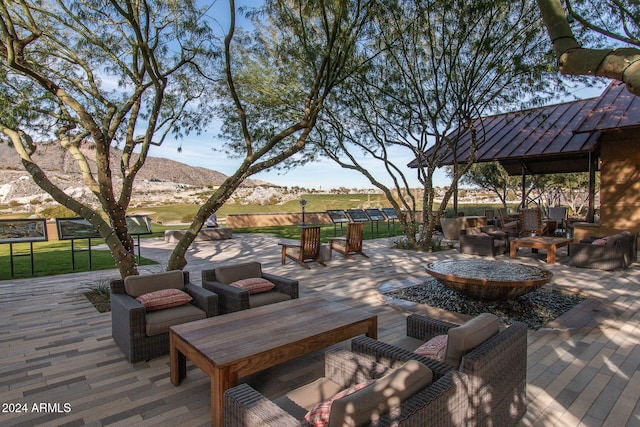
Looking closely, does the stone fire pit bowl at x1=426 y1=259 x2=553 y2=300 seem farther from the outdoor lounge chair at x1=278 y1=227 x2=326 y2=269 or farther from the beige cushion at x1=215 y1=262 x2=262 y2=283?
the outdoor lounge chair at x1=278 y1=227 x2=326 y2=269

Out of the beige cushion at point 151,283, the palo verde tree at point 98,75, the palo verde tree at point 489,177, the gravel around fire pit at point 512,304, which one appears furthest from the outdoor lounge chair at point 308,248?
the palo verde tree at point 489,177

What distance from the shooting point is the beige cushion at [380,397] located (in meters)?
1.20

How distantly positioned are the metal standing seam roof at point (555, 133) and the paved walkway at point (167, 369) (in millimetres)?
5418

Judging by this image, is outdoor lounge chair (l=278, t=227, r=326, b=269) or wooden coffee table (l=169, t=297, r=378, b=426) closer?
wooden coffee table (l=169, t=297, r=378, b=426)

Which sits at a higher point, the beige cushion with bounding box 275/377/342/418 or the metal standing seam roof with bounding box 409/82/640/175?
the metal standing seam roof with bounding box 409/82/640/175

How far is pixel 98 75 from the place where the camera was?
20.6ft

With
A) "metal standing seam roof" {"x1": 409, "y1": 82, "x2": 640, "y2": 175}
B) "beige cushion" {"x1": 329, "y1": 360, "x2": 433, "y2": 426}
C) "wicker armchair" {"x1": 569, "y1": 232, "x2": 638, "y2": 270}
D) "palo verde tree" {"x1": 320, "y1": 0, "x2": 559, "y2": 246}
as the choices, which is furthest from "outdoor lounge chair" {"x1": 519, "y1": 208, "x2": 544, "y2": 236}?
"beige cushion" {"x1": 329, "y1": 360, "x2": 433, "y2": 426}

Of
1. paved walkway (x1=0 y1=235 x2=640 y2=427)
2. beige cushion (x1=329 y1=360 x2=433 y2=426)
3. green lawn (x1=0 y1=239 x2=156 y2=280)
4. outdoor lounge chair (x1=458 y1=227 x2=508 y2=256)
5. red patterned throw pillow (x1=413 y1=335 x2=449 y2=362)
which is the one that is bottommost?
green lawn (x1=0 y1=239 x2=156 y2=280)

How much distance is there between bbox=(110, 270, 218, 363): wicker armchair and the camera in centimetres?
294

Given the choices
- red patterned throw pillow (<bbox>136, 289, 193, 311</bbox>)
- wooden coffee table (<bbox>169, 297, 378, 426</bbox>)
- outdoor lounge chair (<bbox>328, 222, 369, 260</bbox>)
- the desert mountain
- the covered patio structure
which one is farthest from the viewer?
the desert mountain

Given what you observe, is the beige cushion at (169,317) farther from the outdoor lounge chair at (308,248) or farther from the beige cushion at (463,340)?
the outdoor lounge chair at (308,248)

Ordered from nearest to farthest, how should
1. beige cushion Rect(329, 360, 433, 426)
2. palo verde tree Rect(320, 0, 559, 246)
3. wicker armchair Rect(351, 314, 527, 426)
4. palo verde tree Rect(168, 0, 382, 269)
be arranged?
beige cushion Rect(329, 360, 433, 426)
wicker armchair Rect(351, 314, 527, 426)
palo verde tree Rect(168, 0, 382, 269)
palo verde tree Rect(320, 0, 559, 246)

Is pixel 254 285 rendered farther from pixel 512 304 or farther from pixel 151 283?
pixel 512 304

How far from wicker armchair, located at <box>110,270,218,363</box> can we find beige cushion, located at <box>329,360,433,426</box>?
2.30 metres
